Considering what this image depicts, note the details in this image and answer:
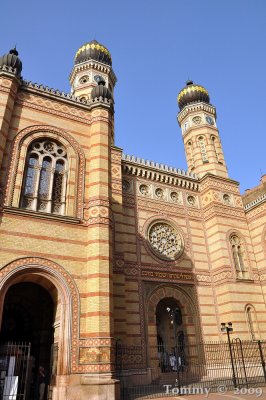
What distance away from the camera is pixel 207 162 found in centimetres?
2211

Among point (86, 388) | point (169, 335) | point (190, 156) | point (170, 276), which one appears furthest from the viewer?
point (190, 156)

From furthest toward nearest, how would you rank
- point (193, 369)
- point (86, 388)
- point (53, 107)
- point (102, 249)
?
1. point (193, 369)
2. point (53, 107)
3. point (102, 249)
4. point (86, 388)

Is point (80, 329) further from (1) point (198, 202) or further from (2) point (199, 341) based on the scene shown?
(1) point (198, 202)

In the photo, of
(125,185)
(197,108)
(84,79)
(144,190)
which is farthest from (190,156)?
(84,79)

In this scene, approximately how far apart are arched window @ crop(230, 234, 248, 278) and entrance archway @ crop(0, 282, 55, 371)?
34.4 feet

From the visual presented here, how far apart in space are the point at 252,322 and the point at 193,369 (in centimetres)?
398

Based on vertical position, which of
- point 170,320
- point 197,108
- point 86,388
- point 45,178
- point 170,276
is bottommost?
point 86,388

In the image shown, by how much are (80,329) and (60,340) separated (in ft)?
2.19

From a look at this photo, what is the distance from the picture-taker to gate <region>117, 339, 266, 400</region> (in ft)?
39.7

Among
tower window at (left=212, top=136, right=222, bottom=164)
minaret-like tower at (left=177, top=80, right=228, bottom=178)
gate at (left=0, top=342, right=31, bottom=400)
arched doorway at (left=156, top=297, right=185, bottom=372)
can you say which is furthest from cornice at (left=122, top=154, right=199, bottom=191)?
gate at (left=0, top=342, right=31, bottom=400)

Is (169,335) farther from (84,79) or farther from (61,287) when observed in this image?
(84,79)

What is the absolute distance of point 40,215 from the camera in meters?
10.9

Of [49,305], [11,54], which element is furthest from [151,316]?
[11,54]

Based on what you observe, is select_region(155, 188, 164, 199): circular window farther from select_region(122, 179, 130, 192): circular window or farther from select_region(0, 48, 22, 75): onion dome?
select_region(0, 48, 22, 75): onion dome
